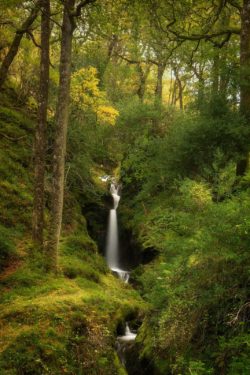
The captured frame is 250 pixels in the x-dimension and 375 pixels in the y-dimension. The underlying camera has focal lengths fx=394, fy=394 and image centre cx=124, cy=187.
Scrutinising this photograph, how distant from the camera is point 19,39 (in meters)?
12.3

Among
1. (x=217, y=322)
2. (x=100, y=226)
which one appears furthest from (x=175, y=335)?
(x=100, y=226)

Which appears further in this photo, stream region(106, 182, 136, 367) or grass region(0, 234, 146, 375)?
stream region(106, 182, 136, 367)

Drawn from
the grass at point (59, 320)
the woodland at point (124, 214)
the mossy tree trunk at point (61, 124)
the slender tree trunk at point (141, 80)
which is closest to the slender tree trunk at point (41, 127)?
the woodland at point (124, 214)

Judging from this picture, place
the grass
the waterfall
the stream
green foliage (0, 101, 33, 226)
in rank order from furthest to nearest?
the waterfall → the stream → green foliage (0, 101, 33, 226) → the grass

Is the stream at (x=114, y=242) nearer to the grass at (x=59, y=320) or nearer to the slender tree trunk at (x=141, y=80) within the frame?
the grass at (x=59, y=320)

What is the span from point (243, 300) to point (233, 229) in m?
1.08

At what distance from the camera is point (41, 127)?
10828 millimetres

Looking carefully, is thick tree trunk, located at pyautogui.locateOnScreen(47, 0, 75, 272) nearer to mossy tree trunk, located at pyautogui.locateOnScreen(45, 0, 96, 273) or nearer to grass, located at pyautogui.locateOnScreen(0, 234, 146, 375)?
mossy tree trunk, located at pyautogui.locateOnScreen(45, 0, 96, 273)

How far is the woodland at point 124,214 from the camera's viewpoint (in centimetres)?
646

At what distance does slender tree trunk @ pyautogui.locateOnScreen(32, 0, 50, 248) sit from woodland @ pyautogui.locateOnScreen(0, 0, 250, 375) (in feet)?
0.10

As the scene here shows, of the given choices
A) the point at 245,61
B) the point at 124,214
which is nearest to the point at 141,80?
the point at 124,214

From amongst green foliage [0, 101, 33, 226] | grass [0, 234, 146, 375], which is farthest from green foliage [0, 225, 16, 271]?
green foliage [0, 101, 33, 226]

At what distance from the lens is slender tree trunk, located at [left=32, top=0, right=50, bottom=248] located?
1062 centimetres

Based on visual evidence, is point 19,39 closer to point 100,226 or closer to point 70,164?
point 70,164
